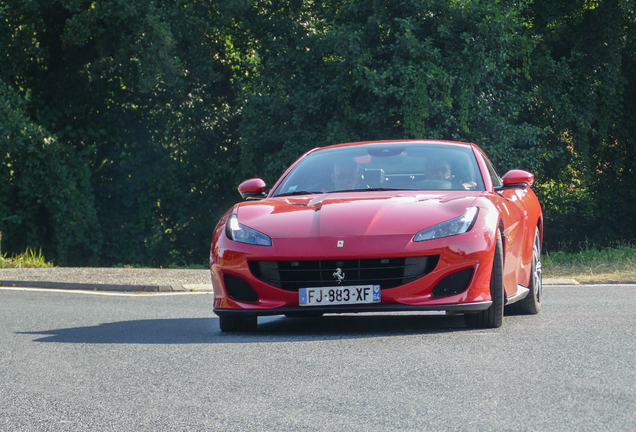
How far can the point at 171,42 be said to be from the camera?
77.0 ft

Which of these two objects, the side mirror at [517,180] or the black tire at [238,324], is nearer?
the black tire at [238,324]

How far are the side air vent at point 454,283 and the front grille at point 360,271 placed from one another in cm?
14

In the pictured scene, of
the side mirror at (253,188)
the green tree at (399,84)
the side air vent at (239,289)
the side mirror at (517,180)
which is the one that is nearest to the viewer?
the side air vent at (239,289)

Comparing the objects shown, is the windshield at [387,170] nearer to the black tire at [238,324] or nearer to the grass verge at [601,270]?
the black tire at [238,324]

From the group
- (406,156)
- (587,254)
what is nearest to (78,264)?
(587,254)

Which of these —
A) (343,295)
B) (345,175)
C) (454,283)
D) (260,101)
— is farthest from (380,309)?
(260,101)

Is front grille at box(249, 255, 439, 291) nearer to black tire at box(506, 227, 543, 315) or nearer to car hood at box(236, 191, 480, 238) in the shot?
car hood at box(236, 191, 480, 238)

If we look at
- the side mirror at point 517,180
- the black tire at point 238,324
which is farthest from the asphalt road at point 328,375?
the side mirror at point 517,180

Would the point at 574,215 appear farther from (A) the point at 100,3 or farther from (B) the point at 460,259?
(B) the point at 460,259

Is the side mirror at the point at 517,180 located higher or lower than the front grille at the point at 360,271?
higher

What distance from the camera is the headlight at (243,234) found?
6734 mm

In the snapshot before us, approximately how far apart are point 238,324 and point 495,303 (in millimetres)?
2001

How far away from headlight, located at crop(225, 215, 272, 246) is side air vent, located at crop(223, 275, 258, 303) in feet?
0.98

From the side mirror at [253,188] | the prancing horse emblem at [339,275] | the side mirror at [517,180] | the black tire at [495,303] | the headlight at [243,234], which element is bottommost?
the black tire at [495,303]
